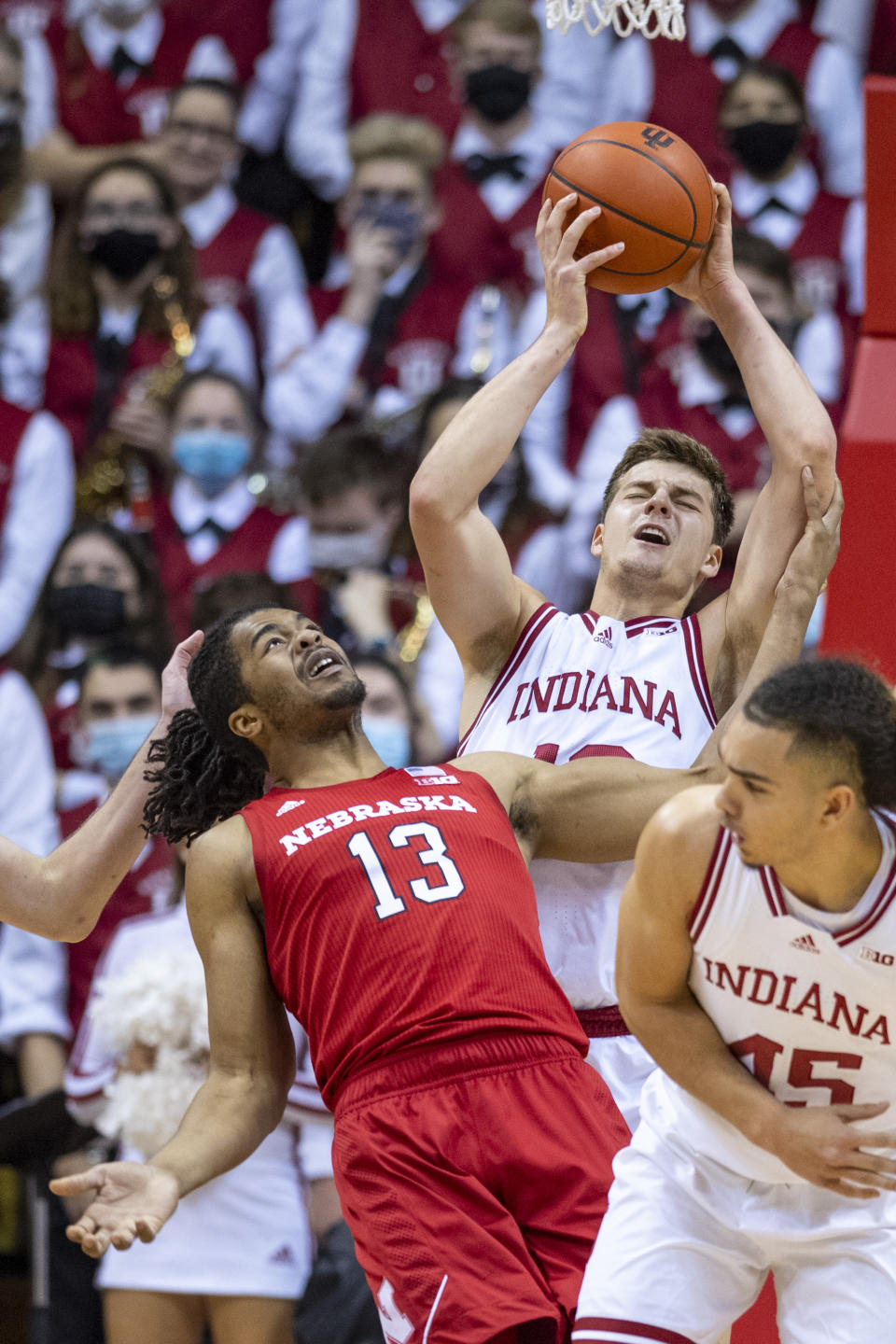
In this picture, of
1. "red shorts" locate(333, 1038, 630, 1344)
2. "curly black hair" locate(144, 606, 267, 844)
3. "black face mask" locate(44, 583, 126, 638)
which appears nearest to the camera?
"red shorts" locate(333, 1038, 630, 1344)

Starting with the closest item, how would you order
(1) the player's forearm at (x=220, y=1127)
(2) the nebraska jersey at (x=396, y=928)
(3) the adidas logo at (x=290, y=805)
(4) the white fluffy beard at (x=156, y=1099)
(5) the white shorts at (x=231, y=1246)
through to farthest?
(1) the player's forearm at (x=220, y=1127)
(2) the nebraska jersey at (x=396, y=928)
(3) the adidas logo at (x=290, y=805)
(5) the white shorts at (x=231, y=1246)
(4) the white fluffy beard at (x=156, y=1099)

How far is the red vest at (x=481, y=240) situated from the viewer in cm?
787

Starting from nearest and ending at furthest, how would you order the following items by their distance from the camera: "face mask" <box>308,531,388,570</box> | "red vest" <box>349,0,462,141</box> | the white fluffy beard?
the white fluffy beard → "face mask" <box>308,531,388,570</box> → "red vest" <box>349,0,462,141</box>

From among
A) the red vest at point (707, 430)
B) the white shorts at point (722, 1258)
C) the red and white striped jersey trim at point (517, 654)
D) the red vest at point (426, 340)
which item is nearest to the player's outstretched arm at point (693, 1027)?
the white shorts at point (722, 1258)

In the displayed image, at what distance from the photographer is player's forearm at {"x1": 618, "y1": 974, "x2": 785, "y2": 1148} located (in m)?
2.69

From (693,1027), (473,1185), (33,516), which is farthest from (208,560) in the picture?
(693,1027)

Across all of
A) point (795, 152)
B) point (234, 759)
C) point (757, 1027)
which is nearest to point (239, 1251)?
point (234, 759)

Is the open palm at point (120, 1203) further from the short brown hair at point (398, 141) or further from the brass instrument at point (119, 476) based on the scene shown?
the short brown hair at point (398, 141)

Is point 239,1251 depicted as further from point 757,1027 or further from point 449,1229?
point 757,1027

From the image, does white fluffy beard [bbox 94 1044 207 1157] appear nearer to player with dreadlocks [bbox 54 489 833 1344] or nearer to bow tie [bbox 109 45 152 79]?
player with dreadlocks [bbox 54 489 833 1344]

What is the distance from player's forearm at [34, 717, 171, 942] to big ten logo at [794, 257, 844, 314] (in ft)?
15.6

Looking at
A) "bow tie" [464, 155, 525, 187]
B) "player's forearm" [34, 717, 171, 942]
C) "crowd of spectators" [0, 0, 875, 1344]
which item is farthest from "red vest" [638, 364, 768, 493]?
"player's forearm" [34, 717, 171, 942]

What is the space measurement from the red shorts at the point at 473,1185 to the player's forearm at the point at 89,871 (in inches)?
36.7

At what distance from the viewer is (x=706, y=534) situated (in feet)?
13.1
